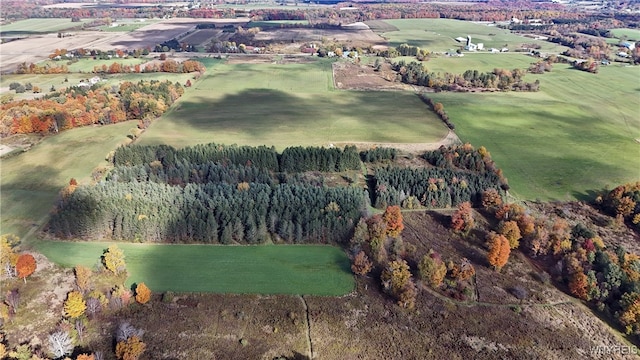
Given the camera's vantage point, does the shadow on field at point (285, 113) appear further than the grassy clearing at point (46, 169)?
Yes

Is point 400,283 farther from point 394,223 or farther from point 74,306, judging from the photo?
point 74,306

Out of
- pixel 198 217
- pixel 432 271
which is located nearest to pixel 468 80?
pixel 432 271

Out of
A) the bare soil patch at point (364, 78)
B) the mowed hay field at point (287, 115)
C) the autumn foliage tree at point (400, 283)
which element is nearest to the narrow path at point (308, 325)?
the autumn foliage tree at point (400, 283)

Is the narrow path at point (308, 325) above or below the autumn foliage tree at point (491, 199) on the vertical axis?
below

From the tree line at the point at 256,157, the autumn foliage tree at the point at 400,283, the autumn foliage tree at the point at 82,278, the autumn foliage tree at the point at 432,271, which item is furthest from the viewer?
the tree line at the point at 256,157

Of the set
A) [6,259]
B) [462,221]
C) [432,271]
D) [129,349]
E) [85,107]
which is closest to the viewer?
[129,349]

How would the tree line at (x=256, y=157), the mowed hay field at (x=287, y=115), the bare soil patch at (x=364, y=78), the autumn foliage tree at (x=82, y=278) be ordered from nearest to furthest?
the autumn foliage tree at (x=82, y=278)
the tree line at (x=256, y=157)
the mowed hay field at (x=287, y=115)
the bare soil patch at (x=364, y=78)

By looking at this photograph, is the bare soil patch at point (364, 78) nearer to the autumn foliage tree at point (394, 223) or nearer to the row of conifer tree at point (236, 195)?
the row of conifer tree at point (236, 195)
